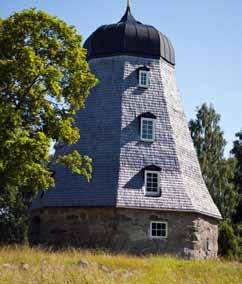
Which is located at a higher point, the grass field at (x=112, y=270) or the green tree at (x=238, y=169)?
the green tree at (x=238, y=169)

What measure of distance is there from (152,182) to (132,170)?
3.33ft

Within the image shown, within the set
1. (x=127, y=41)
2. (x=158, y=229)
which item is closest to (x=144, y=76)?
(x=127, y=41)

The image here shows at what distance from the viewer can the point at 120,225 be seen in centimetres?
2220

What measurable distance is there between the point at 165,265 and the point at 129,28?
13930 mm

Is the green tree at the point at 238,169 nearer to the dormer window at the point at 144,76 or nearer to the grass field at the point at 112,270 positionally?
Result: the dormer window at the point at 144,76

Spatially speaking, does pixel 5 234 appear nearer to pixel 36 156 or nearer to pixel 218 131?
pixel 218 131

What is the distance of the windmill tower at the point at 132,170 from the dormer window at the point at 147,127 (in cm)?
5

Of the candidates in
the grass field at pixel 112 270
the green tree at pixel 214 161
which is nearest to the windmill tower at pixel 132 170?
the grass field at pixel 112 270

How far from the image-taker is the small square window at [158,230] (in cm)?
2247

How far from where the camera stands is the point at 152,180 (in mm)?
23438

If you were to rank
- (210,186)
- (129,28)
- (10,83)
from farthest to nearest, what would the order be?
(210,186) < (129,28) < (10,83)

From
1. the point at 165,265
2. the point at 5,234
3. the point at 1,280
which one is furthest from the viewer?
the point at 5,234

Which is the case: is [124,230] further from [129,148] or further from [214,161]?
[214,161]

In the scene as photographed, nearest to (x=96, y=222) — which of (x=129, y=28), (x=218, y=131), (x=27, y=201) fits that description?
(x=129, y=28)
